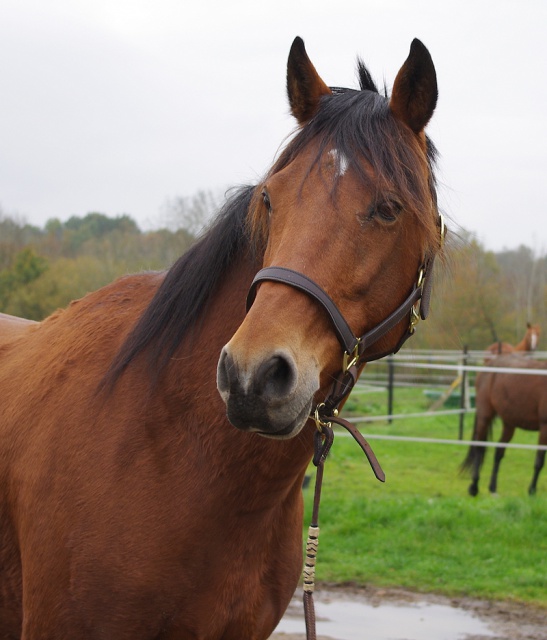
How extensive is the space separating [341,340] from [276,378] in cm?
28

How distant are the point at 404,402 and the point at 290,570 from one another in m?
18.0

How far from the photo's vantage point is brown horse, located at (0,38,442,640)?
1.93 meters

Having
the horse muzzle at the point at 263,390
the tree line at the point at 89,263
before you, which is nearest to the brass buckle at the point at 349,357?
the horse muzzle at the point at 263,390

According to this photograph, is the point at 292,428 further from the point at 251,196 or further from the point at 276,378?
the point at 251,196

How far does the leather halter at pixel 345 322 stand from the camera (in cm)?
181

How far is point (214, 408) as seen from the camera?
7.11 ft

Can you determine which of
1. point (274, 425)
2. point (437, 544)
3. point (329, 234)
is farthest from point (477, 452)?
point (274, 425)

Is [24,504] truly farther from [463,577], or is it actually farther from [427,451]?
[427,451]

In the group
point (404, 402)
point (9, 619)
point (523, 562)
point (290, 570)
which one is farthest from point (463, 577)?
point (404, 402)

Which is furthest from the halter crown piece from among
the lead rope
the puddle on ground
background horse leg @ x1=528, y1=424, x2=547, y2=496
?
background horse leg @ x1=528, y1=424, x2=547, y2=496

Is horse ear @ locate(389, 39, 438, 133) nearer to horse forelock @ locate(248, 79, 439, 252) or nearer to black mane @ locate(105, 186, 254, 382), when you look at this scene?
horse forelock @ locate(248, 79, 439, 252)

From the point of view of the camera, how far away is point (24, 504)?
89.5 inches

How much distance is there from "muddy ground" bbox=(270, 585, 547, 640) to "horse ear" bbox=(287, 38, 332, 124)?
3371 millimetres

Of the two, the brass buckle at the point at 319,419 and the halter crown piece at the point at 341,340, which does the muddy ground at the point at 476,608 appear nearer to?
the halter crown piece at the point at 341,340
